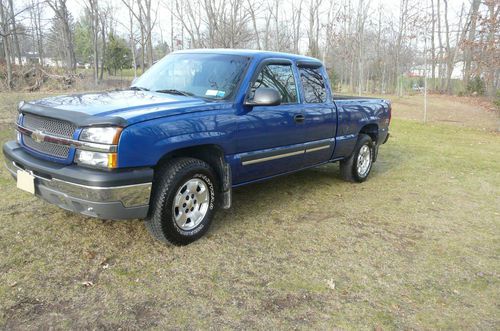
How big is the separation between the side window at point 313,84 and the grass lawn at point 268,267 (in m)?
1.34

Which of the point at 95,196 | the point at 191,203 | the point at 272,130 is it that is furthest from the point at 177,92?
the point at 95,196

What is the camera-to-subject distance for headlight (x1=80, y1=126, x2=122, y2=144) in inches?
121

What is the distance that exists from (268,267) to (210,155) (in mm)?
1207

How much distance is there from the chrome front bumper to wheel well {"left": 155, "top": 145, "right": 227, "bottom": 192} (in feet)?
1.73

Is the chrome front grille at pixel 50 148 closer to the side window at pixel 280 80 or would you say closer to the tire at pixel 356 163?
the side window at pixel 280 80

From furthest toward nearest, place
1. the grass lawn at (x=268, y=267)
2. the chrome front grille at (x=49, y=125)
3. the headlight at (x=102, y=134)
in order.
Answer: the chrome front grille at (x=49, y=125)
the headlight at (x=102, y=134)
the grass lawn at (x=268, y=267)

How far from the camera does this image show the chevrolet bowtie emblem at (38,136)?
11.2 ft

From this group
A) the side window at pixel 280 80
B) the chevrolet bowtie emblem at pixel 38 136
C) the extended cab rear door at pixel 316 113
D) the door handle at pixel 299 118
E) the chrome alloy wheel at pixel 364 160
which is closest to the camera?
the chevrolet bowtie emblem at pixel 38 136

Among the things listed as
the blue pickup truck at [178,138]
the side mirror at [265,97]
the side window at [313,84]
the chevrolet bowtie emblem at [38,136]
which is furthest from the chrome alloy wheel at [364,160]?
the chevrolet bowtie emblem at [38,136]

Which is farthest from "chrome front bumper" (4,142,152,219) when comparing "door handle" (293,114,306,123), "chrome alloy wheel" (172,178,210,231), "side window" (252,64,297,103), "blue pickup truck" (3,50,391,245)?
"door handle" (293,114,306,123)

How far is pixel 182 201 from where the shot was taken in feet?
12.2

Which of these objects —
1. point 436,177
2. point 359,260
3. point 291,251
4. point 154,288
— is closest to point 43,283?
point 154,288

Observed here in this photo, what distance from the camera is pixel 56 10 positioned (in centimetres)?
2294

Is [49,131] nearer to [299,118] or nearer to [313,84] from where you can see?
[299,118]
